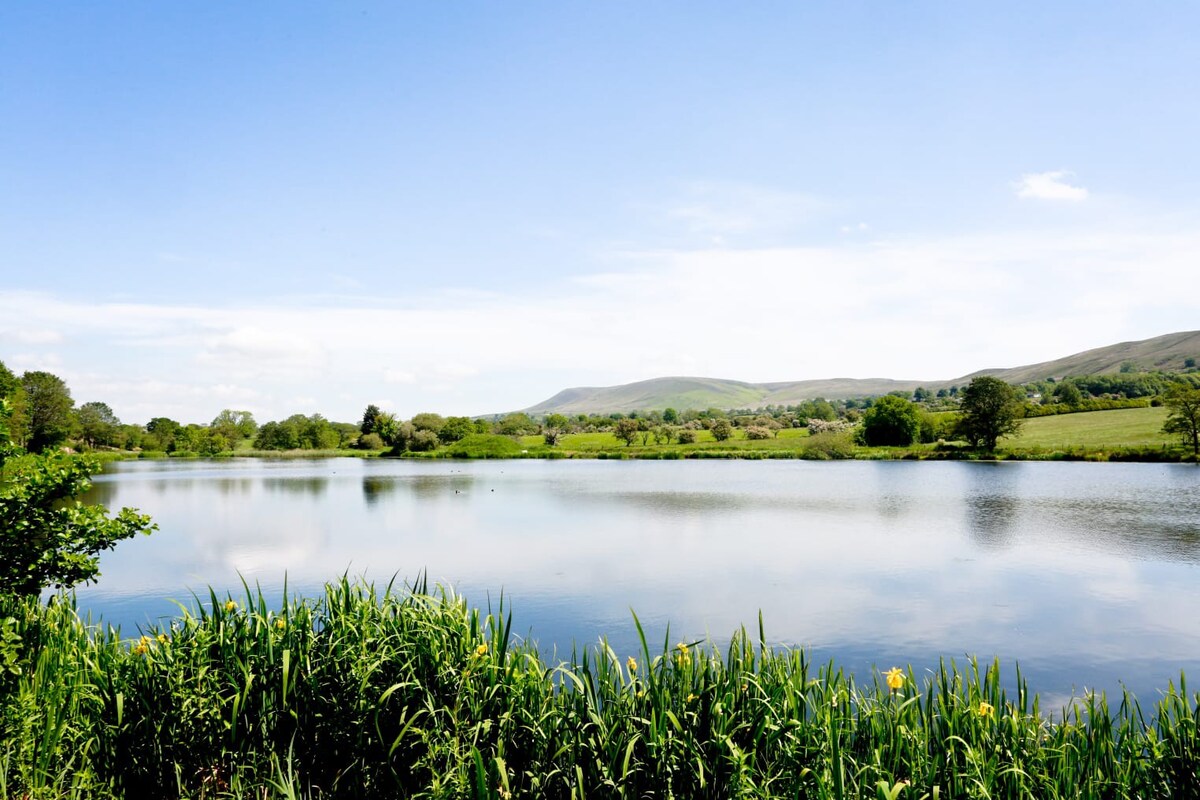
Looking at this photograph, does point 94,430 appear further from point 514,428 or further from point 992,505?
point 992,505

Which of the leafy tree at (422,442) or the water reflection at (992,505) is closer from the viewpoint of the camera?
the water reflection at (992,505)

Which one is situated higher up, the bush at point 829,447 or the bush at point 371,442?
the bush at point 371,442

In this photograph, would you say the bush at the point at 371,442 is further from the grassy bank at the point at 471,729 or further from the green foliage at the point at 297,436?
the grassy bank at the point at 471,729

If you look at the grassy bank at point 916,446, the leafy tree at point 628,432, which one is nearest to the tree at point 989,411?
the grassy bank at point 916,446

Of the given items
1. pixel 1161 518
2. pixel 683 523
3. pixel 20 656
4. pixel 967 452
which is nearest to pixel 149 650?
pixel 20 656

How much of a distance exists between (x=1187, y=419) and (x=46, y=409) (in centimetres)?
6887

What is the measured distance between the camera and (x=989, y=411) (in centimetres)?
4703

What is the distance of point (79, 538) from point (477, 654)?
2689 mm

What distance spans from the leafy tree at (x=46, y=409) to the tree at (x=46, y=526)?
4904 cm

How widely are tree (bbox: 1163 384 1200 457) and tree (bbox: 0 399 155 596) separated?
157 ft

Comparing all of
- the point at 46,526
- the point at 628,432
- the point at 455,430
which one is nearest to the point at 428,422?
the point at 455,430

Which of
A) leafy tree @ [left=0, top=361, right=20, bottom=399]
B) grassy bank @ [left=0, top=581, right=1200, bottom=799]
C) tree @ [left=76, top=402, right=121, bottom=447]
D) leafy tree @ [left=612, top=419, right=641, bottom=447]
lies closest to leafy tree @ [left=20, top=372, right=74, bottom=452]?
leafy tree @ [left=0, top=361, right=20, bottom=399]

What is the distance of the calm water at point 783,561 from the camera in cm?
898

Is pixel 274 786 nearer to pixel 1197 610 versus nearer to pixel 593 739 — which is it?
pixel 593 739
